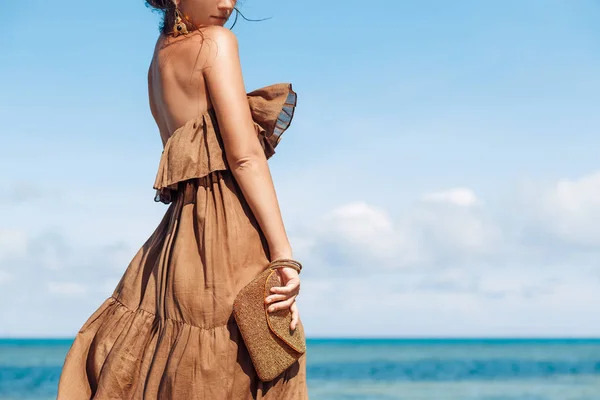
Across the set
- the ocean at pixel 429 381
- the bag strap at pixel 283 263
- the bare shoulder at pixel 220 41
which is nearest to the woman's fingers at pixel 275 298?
the bag strap at pixel 283 263

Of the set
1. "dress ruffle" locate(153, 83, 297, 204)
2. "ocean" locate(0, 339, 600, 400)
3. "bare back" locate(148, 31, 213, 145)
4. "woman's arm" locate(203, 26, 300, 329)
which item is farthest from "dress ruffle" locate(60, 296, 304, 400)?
"ocean" locate(0, 339, 600, 400)

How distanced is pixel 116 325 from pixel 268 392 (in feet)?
1.93

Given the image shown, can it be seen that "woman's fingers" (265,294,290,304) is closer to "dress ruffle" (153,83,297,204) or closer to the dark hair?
"dress ruffle" (153,83,297,204)

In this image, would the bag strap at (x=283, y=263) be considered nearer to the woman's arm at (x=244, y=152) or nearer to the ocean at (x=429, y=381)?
the woman's arm at (x=244, y=152)

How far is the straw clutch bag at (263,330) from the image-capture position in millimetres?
2867

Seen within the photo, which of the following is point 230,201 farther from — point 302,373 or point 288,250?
point 302,373

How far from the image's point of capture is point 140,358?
299 centimetres

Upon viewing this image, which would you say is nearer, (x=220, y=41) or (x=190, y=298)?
(x=190, y=298)

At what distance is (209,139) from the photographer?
3.05 meters

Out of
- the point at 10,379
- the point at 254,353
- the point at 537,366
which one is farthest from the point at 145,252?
the point at 537,366

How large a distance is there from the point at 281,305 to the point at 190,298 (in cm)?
31

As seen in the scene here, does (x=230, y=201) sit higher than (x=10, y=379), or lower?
higher

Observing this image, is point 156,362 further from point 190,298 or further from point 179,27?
point 179,27

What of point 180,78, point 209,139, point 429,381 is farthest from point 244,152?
point 429,381
